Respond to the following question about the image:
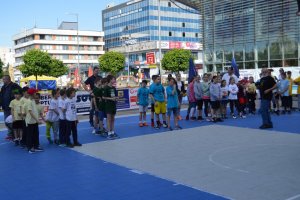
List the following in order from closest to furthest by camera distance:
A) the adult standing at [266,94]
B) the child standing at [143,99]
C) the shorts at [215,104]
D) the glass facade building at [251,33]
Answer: the adult standing at [266,94], the child standing at [143,99], the shorts at [215,104], the glass facade building at [251,33]

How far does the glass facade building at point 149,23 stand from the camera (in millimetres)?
99812

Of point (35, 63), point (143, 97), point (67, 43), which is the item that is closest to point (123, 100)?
point (143, 97)

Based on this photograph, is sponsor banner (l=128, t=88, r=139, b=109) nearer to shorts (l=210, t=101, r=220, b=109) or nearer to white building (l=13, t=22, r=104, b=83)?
shorts (l=210, t=101, r=220, b=109)

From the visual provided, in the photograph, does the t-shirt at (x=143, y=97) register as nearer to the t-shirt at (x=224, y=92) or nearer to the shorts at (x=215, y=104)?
the shorts at (x=215, y=104)

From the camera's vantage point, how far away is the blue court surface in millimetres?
6052

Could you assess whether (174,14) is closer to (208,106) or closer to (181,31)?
(181,31)

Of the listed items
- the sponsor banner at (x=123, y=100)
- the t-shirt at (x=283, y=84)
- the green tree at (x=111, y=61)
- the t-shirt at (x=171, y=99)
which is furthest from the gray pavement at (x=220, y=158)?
the green tree at (x=111, y=61)

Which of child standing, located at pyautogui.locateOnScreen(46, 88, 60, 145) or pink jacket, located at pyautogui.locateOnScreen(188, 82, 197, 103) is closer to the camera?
child standing, located at pyautogui.locateOnScreen(46, 88, 60, 145)

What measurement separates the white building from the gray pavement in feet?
290

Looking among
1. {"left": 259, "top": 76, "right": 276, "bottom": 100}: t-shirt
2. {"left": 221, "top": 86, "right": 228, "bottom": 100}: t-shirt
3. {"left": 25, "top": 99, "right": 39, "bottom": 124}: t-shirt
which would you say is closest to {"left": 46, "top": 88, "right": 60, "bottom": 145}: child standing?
{"left": 25, "top": 99, "right": 39, "bottom": 124}: t-shirt

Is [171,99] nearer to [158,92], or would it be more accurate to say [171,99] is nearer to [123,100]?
[158,92]

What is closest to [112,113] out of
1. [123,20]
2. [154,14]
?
[154,14]

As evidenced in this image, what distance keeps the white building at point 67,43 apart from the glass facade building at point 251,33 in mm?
61195

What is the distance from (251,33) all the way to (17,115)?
101 ft
